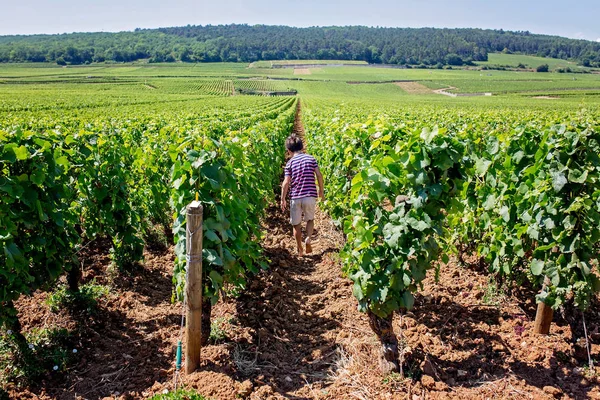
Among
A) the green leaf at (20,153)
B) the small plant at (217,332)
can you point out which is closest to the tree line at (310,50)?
the green leaf at (20,153)

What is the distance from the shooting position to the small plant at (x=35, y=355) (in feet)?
11.7

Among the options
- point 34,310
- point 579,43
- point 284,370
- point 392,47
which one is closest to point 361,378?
point 284,370

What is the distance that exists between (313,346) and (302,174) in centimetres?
293

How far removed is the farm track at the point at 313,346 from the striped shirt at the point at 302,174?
1473 millimetres

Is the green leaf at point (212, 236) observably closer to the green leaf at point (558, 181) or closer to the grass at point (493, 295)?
the green leaf at point (558, 181)

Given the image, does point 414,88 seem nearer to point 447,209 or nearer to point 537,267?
point 537,267

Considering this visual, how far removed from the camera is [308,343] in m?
4.22

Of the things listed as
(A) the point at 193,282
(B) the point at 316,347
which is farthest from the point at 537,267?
(A) the point at 193,282

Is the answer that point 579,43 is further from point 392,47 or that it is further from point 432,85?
point 432,85

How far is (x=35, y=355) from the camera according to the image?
377 centimetres

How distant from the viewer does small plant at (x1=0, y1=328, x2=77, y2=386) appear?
3.58m

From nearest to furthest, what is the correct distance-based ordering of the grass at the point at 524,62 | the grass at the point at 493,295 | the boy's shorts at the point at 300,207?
the grass at the point at 493,295 → the boy's shorts at the point at 300,207 → the grass at the point at 524,62

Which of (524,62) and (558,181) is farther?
(524,62)

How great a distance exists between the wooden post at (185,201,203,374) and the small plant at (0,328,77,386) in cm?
132
